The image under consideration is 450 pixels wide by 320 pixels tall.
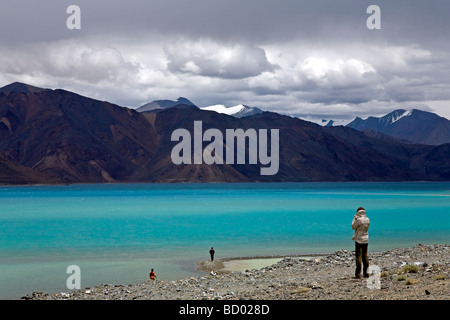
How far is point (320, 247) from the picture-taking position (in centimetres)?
4359

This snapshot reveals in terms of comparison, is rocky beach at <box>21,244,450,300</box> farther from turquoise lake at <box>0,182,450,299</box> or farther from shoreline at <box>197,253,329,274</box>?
turquoise lake at <box>0,182,450,299</box>

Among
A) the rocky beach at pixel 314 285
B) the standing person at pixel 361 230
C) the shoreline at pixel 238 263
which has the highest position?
the standing person at pixel 361 230

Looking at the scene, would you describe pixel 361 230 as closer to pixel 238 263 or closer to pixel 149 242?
pixel 238 263

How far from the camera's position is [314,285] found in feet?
54.3

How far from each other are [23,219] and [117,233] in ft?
91.5

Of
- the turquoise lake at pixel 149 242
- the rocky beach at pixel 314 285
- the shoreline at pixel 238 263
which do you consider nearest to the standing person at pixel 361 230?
the rocky beach at pixel 314 285

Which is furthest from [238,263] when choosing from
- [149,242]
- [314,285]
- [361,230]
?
[361,230]

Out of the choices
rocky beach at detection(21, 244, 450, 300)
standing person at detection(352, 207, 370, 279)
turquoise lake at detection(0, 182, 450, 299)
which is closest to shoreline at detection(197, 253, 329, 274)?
turquoise lake at detection(0, 182, 450, 299)

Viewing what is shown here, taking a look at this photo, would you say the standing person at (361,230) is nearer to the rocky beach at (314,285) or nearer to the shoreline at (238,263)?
the rocky beach at (314,285)

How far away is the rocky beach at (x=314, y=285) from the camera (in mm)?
14734

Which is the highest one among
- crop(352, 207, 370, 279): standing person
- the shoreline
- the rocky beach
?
crop(352, 207, 370, 279): standing person

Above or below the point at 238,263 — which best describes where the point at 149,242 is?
above

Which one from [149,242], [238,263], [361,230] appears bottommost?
[238,263]

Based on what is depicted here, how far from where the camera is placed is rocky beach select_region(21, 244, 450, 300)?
14.7 m
